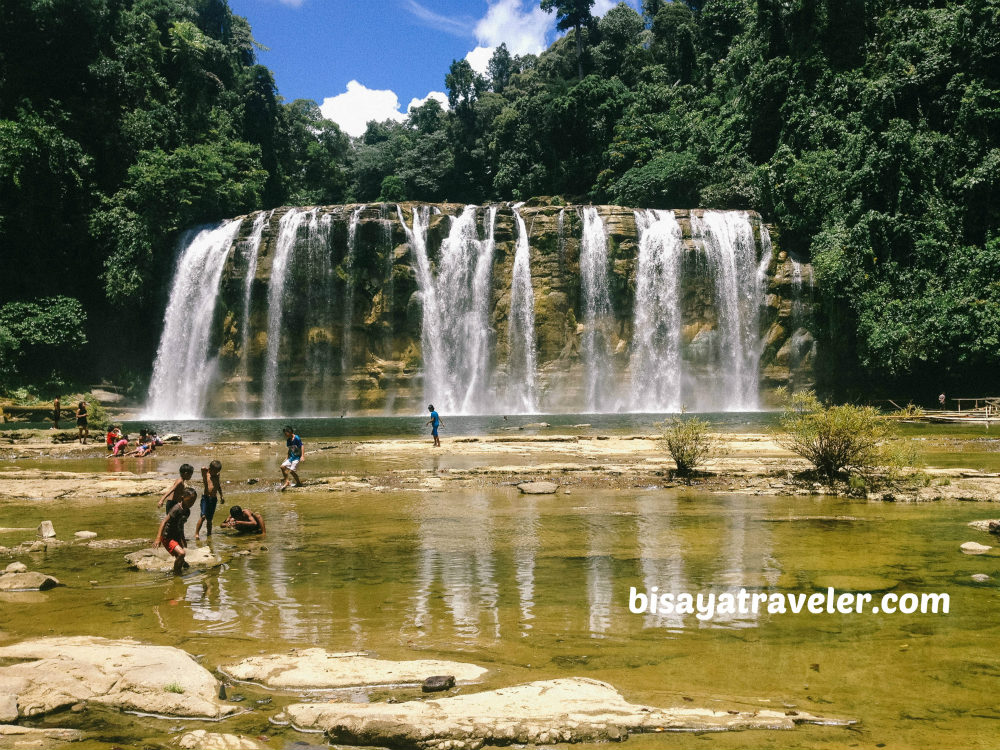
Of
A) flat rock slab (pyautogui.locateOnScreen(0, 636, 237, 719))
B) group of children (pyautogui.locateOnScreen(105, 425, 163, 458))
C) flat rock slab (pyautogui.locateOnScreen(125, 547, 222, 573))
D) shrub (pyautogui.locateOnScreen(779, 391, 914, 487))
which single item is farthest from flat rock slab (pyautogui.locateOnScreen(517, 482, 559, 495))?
group of children (pyautogui.locateOnScreen(105, 425, 163, 458))

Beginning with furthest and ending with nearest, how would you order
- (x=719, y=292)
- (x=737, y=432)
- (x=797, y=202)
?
(x=719, y=292), (x=797, y=202), (x=737, y=432)

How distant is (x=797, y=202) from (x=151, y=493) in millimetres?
31349

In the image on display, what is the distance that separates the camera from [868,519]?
960cm

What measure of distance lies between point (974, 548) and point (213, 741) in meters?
7.26

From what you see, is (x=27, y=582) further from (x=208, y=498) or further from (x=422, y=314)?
(x=422, y=314)

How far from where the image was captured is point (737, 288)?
37.8m

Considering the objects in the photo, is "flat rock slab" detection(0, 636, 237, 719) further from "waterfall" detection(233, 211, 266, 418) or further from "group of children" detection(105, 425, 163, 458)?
"waterfall" detection(233, 211, 266, 418)

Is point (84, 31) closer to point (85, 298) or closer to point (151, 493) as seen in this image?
point (85, 298)

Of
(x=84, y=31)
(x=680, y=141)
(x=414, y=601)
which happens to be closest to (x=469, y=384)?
(x=680, y=141)

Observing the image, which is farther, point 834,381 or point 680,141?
point 680,141

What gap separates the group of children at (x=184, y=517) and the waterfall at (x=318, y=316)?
93.7 feet

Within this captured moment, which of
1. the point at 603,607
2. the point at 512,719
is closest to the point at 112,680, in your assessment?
the point at 512,719

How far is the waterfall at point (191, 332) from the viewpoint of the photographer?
38438mm

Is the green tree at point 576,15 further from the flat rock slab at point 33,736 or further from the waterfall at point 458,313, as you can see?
the flat rock slab at point 33,736
